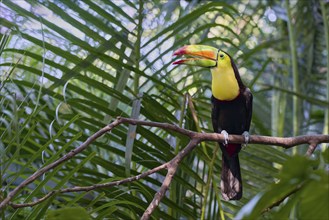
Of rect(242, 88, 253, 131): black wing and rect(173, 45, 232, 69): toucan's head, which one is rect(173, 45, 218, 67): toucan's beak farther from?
rect(242, 88, 253, 131): black wing

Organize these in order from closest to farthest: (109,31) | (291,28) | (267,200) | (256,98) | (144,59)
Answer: (267,200) → (109,31) → (144,59) → (291,28) → (256,98)

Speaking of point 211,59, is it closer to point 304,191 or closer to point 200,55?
point 200,55

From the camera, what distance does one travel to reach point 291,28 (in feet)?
8.24

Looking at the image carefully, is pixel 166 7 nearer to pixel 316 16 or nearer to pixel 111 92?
pixel 111 92

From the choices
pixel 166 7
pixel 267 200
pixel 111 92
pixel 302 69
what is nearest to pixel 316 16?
pixel 302 69

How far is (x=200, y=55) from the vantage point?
1657mm

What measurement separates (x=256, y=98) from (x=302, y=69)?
306mm

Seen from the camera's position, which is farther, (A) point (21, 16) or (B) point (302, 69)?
(B) point (302, 69)

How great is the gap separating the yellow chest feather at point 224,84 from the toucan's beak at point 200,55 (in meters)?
0.03

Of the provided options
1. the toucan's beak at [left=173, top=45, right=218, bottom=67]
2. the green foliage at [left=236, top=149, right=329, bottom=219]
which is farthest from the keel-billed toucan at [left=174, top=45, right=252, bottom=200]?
the green foliage at [left=236, top=149, right=329, bottom=219]

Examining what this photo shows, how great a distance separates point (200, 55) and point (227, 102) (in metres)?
0.26

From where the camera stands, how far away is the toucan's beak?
1.56 metres

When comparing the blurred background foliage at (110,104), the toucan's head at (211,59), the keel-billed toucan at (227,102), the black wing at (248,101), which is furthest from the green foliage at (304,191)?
the black wing at (248,101)

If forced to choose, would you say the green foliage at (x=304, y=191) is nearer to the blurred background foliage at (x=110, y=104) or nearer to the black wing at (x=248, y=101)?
the blurred background foliage at (x=110, y=104)
